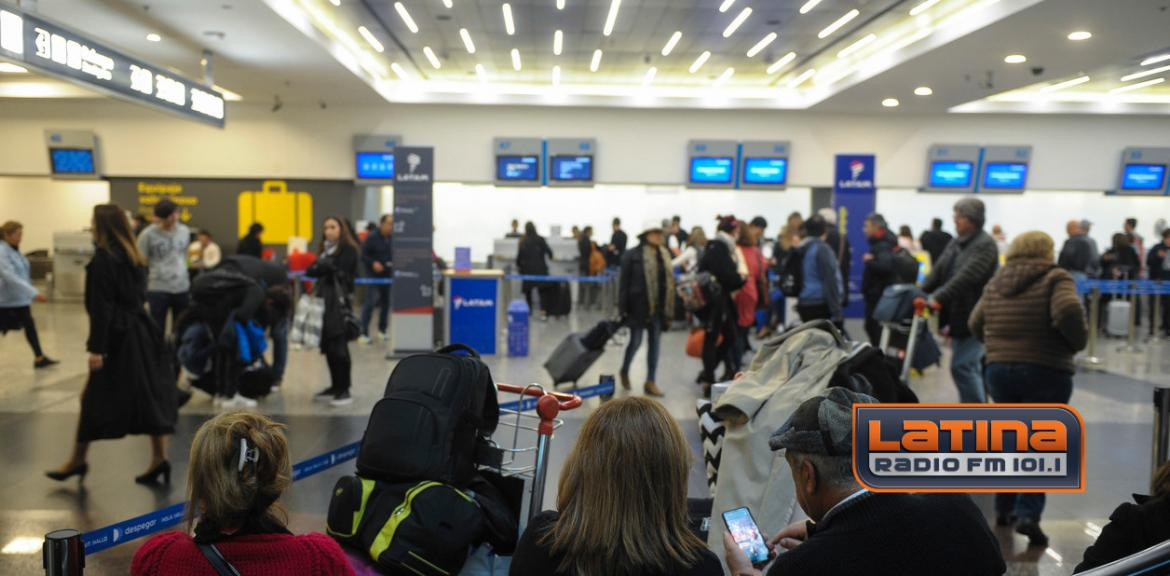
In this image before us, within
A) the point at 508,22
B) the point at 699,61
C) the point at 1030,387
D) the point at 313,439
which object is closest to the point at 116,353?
the point at 313,439

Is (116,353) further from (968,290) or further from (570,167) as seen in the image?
(570,167)

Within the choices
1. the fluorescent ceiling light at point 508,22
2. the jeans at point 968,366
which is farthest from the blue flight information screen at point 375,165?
the jeans at point 968,366

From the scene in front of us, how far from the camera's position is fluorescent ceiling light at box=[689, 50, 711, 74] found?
12891 mm

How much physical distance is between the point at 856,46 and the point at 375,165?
8500 millimetres

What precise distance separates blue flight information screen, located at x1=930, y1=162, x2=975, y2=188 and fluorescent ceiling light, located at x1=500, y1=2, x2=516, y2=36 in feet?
28.7

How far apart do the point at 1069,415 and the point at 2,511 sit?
5.37m

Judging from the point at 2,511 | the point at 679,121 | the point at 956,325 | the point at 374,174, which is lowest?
the point at 2,511

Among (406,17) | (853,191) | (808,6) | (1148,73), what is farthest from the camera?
(853,191)

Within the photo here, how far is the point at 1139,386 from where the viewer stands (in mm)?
9320

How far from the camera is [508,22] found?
1088 centimetres

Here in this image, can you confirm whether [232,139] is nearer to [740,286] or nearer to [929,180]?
[740,286]

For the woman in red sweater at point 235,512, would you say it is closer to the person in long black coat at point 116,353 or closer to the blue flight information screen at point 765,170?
the person in long black coat at point 116,353

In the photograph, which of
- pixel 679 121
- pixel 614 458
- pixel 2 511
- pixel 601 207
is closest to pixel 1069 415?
pixel 614 458

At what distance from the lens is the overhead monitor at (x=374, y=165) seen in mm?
15852
